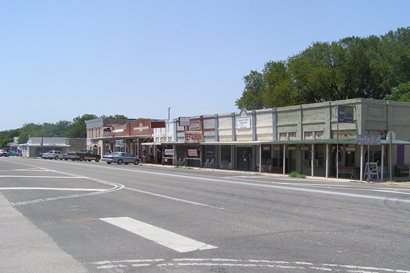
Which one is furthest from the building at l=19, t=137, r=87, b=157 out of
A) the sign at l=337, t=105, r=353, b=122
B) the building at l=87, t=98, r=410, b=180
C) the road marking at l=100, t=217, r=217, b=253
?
the road marking at l=100, t=217, r=217, b=253

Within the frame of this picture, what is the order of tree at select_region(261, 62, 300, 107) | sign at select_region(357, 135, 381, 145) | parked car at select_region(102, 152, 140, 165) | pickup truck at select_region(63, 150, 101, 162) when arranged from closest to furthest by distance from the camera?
sign at select_region(357, 135, 381, 145), tree at select_region(261, 62, 300, 107), parked car at select_region(102, 152, 140, 165), pickup truck at select_region(63, 150, 101, 162)

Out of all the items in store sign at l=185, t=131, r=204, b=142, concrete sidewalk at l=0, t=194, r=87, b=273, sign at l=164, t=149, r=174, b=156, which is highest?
store sign at l=185, t=131, r=204, b=142

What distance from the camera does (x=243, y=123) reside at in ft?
145

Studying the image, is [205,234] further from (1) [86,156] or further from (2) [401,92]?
(1) [86,156]

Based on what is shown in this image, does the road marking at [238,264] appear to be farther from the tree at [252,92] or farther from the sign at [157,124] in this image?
the tree at [252,92]

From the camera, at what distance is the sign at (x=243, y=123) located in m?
43.5

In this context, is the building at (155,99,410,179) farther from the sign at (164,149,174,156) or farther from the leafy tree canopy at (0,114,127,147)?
the leafy tree canopy at (0,114,127,147)

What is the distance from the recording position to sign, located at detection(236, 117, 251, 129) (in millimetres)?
43469

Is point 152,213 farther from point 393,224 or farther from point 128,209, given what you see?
point 393,224

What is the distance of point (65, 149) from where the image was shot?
12444 cm

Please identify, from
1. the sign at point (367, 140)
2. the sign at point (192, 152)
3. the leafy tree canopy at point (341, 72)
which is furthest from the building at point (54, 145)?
the sign at point (367, 140)

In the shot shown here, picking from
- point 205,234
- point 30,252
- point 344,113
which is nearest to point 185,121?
point 344,113

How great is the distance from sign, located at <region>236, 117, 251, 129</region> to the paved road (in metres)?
26.3

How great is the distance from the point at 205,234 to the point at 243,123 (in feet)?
113
